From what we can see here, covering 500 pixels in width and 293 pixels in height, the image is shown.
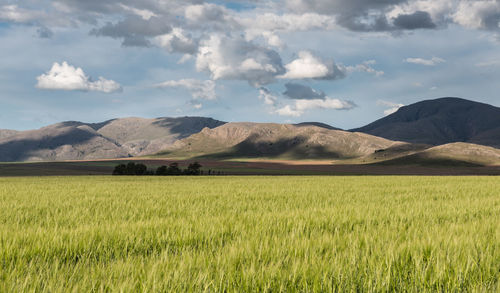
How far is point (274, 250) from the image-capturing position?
4863 mm

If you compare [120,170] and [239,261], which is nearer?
[239,261]

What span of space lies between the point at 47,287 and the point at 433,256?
4.56 meters

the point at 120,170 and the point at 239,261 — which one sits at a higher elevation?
the point at 239,261

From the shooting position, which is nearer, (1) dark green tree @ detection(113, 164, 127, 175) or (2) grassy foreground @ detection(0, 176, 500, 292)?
(2) grassy foreground @ detection(0, 176, 500, 292)

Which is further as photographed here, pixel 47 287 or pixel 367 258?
pixel 367 258

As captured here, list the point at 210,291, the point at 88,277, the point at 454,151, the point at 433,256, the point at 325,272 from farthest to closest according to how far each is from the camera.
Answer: the point at 454,151, the point at 433,256, the point at 88,277, the point at 325,272, the point at 210,291

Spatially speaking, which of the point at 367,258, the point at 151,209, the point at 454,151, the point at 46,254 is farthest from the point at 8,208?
the point at 454,151

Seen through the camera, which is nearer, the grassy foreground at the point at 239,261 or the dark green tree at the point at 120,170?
the grassy foreground at the point at 239,261

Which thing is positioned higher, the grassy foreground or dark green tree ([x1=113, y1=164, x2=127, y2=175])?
the grassy foreground

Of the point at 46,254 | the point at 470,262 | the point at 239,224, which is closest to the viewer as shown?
the point at 470,262

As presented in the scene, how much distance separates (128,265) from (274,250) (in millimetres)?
1872

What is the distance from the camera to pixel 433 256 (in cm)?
473

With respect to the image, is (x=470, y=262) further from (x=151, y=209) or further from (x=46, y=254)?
(x=151, y=209)

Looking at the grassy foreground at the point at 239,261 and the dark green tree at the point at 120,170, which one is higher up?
the grassy foreground at the point at 239,261
